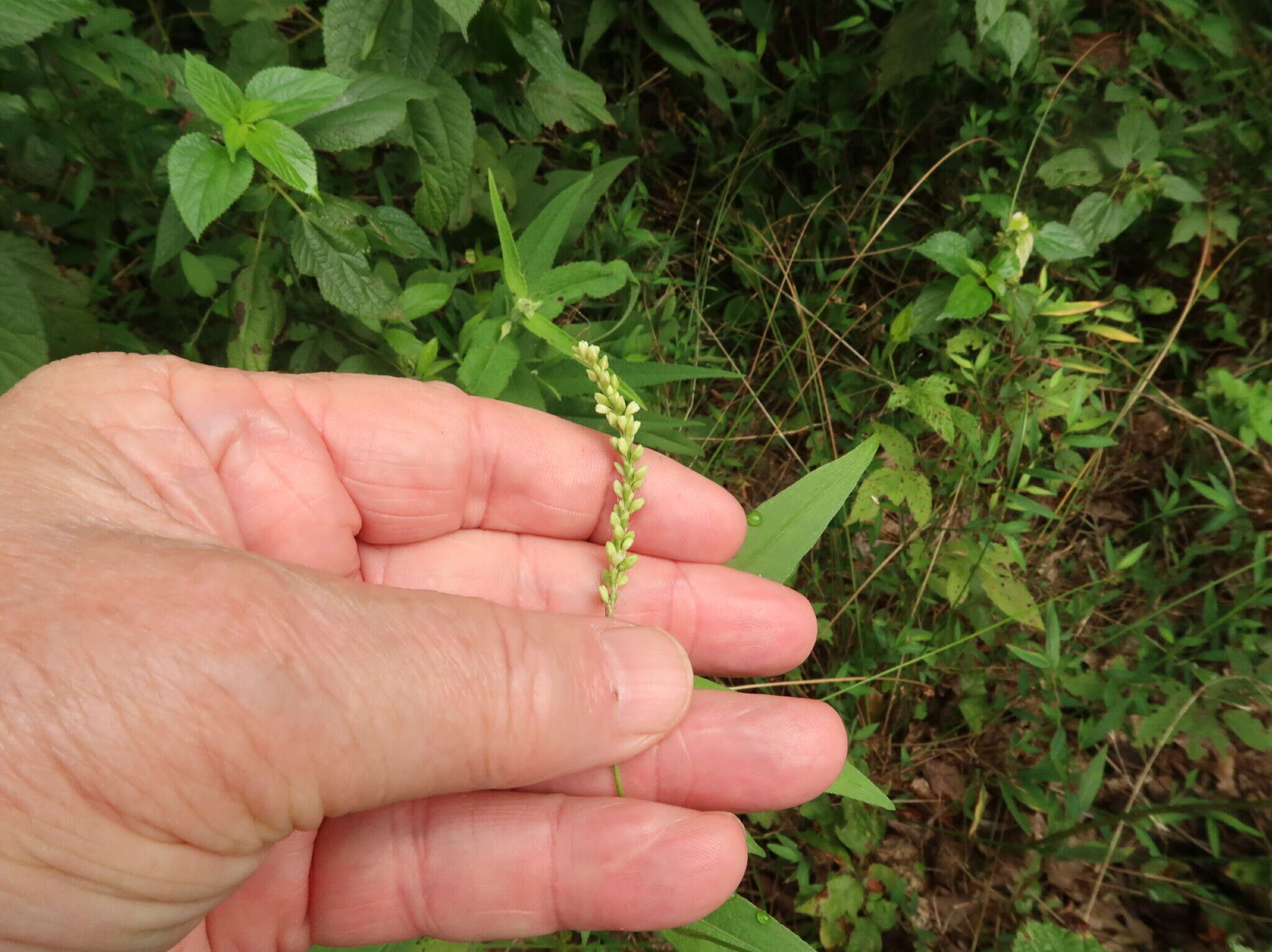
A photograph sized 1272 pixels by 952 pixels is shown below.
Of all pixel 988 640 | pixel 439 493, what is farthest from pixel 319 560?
pixel 988 640

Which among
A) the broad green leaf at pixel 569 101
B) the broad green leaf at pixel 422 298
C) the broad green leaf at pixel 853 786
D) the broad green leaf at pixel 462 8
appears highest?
the broad green leaf at pixel 462 8

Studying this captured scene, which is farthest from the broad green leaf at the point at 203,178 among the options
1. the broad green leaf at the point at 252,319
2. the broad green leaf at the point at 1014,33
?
the broad green leaf at the point at 1014,33

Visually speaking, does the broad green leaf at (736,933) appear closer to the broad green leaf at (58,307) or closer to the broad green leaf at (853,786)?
the broad green leaf at (853,786)

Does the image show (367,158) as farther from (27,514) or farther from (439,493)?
(27,514)

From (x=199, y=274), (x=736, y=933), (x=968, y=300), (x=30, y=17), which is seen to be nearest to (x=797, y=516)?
(x=736, y=933)

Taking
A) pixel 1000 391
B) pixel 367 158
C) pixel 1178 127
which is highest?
pixel 1178 127
